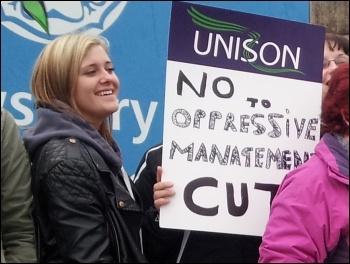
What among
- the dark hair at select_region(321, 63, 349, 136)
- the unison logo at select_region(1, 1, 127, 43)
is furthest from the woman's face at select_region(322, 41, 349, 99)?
the unison logo at select_region(1, 1, 127, 43)

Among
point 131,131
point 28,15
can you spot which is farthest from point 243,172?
point 28,15

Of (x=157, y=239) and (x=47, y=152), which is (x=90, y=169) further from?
(x=157, y=239)

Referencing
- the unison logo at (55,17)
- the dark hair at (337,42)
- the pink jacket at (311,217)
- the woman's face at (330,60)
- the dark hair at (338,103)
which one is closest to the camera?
the pink jacket at (311,217)

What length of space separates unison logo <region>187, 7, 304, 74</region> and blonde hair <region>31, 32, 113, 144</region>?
1.21ft

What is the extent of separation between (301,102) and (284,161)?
204 mm

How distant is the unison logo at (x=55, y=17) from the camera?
3543 millimetres

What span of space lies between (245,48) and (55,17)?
1364mm

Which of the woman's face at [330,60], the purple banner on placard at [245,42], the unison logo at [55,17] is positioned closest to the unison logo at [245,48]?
the purple banner on placard at [245,42]

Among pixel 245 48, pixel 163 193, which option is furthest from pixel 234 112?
pixel 163 193

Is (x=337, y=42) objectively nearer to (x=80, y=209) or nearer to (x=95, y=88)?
(x=95, y=88)

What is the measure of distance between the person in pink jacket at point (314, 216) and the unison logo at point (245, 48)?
408mm

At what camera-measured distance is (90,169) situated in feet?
7.09

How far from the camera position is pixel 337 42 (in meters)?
2.91

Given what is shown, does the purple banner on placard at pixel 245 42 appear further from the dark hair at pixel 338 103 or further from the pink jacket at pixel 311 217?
the pink jacket at pixel 311 217
